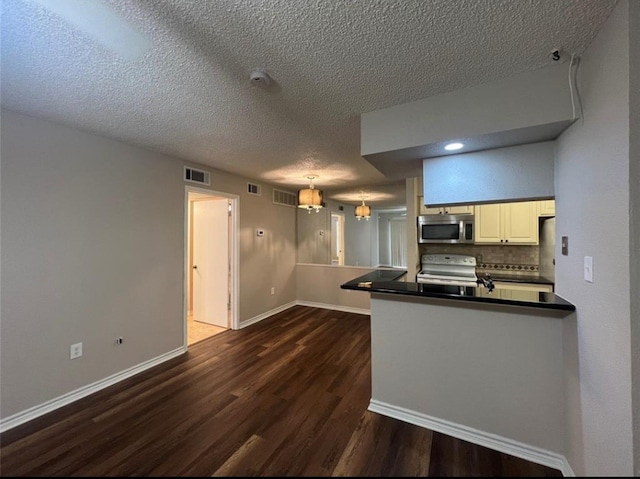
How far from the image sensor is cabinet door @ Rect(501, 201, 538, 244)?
10.9 ft

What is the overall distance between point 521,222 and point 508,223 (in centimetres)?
14

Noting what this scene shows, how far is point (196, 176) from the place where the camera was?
11.0ft

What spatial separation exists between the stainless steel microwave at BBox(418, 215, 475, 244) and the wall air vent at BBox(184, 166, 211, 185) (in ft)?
9.97

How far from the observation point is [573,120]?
1.45 m

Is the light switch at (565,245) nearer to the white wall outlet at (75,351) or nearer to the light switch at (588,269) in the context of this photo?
the light switch at (588,269)

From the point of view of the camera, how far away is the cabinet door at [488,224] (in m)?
3.51

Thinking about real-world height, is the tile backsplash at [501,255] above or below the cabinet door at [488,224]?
below

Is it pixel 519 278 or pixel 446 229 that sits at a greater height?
pixel 446 229

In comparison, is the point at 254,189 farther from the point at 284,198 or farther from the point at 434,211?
the point at 434,211

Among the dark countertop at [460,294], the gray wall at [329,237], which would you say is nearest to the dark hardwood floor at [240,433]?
the dark countertop at [460,294]

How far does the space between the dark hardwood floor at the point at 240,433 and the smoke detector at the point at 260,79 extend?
2083 mm

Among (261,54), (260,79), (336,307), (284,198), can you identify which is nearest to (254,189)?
(284,198)

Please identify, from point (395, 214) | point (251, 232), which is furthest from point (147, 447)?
point (395, 214)

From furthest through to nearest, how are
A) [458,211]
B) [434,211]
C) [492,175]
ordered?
[434,211] → [458,211] → [492,175]
